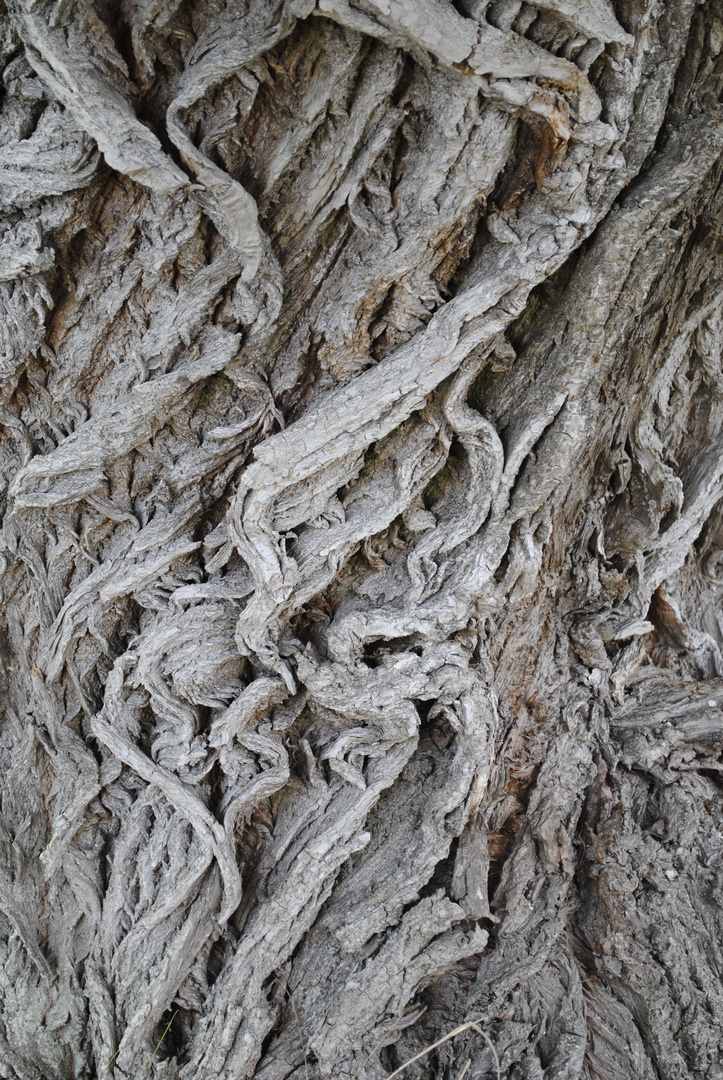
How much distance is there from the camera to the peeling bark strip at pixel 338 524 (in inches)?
67.7

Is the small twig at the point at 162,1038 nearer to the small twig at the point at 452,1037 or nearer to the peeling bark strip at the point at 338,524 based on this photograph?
the peeling bark strip at the point at 338,524

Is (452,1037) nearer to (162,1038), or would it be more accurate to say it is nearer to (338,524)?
(162,1038)

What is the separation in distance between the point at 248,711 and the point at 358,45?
1878 millimetres

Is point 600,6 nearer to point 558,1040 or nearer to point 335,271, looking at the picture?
point 335,271

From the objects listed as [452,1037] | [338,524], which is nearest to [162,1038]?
[452,1037]

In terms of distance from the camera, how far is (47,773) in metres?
2.26

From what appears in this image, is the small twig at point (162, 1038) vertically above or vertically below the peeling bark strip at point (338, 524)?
below

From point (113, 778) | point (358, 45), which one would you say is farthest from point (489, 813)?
point (358, 45)

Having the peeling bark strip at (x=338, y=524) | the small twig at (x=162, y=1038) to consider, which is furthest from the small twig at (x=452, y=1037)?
the small twig at (x=162, y=1038)

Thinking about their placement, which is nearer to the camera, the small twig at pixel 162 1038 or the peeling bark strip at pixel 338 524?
the peeling bark strip at pixel 338 524

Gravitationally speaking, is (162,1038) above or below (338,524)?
below

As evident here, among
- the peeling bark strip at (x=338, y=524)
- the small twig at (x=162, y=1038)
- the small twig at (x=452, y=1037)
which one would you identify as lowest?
the small twig at (x=162, y=1038)

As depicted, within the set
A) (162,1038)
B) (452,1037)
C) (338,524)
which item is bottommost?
(162,1038)

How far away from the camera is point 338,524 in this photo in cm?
200
